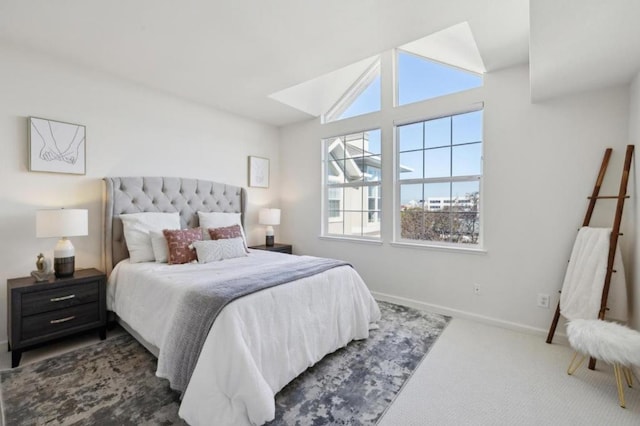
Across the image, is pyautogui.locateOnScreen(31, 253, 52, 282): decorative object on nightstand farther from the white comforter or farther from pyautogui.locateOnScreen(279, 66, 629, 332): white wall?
pyautogui.locateOnScreen(279, 66, 629, 332): white wall

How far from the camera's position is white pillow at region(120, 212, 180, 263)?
2.78m

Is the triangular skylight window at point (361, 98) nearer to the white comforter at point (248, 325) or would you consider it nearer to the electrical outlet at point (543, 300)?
the white comforter at point (248, 325)

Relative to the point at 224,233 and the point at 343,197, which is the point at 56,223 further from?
the point at 343,197

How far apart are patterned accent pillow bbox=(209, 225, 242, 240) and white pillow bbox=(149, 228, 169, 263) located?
51cm

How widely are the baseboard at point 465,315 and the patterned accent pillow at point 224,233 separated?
1884mm

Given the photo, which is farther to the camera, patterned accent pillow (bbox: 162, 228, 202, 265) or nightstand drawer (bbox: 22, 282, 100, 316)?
patterned accent pillow (bbox: 162, 228, 202, 265)

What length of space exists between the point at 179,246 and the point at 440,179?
287cm

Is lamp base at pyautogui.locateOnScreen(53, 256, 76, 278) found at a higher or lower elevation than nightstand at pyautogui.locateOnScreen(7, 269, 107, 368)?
higher

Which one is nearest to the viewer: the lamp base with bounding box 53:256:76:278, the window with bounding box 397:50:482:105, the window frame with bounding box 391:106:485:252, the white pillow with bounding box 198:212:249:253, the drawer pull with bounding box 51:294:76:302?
the drawer pull with bounding box 51:294:76:302

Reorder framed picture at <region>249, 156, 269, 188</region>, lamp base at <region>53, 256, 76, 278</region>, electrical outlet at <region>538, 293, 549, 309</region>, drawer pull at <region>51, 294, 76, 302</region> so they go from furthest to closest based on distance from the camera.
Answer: framed picture at <region>249, 156, 269, 188</region>, electrical outlet at <region>538, 293, 549, 309</region>, lamp base at <region>53, 256, 76, 278</region>, drawer pull at <region>51, 294, 76, 302</region>

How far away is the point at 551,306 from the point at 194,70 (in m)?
4.06

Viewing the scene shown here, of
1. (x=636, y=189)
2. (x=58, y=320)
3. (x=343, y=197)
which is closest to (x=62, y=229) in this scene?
(x=58, y=320)

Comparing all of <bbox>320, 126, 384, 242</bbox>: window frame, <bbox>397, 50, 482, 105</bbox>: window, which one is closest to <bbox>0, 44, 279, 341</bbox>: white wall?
<bbox>320, 126, 384, 242</bbox>: window frame

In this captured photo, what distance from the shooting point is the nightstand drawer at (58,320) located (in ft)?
7.09
